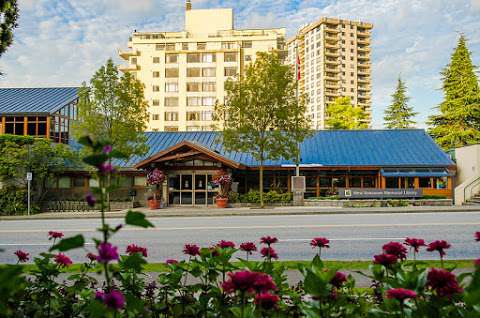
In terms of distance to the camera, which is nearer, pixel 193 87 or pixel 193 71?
pixel 193 87

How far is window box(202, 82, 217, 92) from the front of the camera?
3312 inches

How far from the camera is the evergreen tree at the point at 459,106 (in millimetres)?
46562

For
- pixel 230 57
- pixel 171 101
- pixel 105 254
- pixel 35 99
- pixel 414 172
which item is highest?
pixel 230 57

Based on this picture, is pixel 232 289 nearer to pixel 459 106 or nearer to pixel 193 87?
pixel 459 106

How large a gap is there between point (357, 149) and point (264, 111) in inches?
383

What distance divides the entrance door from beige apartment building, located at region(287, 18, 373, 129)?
358 ft

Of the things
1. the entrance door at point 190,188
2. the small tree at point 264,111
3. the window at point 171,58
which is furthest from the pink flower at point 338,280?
the window at point 171,58

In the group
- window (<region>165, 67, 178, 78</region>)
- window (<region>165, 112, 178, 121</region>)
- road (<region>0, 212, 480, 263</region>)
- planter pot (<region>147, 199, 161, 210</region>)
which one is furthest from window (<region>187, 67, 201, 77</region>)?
road (<region>0, 212, 480, 263</region>)

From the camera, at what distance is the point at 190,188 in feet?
102

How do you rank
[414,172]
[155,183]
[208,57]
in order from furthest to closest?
[208,57] → [414,172] → [155,183]

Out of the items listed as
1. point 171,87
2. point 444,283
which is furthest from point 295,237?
point 171,87

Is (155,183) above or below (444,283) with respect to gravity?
above

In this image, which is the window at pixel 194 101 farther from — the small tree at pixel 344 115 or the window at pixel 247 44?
the small tree at pixel 344 115

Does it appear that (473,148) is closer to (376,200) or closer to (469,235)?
(376,200)
